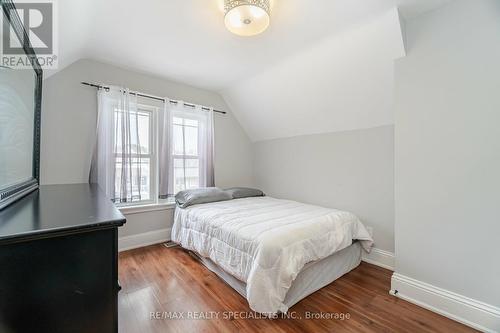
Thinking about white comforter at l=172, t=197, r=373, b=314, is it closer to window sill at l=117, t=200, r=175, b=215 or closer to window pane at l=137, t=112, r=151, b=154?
window sill at l=117, t=200, r=175, b=215

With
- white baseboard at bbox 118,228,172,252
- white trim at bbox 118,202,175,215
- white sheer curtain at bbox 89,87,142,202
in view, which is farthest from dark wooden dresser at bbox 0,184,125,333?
white baseboard at bbox 118,228,172,252

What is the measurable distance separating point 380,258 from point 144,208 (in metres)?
3.08

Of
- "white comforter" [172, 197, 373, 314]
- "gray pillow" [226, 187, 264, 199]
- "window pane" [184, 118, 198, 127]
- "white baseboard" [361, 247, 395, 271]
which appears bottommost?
"white baseboard" [361, 247, 395, 271]

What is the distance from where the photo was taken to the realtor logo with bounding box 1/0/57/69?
38.3 inches

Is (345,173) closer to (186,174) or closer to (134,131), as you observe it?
(186,174)

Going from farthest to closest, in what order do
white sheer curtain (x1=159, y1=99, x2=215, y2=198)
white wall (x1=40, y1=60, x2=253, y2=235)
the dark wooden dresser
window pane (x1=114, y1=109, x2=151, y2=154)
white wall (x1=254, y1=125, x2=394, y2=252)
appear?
white sheer curtain (x1=159, y1=99, x2=215, y2=198), window pane (x1=114, y1=109, x2=151, y2=154), white wall (x1=254, y1=125, x2=394, y2=252), white wall (x1=40, y1=60, x2=253, y2=235), the dark wooden dresser

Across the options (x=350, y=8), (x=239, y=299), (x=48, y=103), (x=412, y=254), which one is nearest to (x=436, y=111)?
(x=350, y=8)

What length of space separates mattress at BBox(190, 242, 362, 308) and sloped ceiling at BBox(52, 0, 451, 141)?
1.60 meters

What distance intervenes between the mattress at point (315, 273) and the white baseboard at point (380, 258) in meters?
0.16

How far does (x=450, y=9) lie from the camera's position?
1666mm

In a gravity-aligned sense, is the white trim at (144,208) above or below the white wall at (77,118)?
below


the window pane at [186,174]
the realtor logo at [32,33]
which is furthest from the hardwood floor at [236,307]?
the realtor logo at [32,33]

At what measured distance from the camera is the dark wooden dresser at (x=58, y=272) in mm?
638

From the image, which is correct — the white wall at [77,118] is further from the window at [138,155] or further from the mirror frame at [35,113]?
the mirror frame at [35,113]
